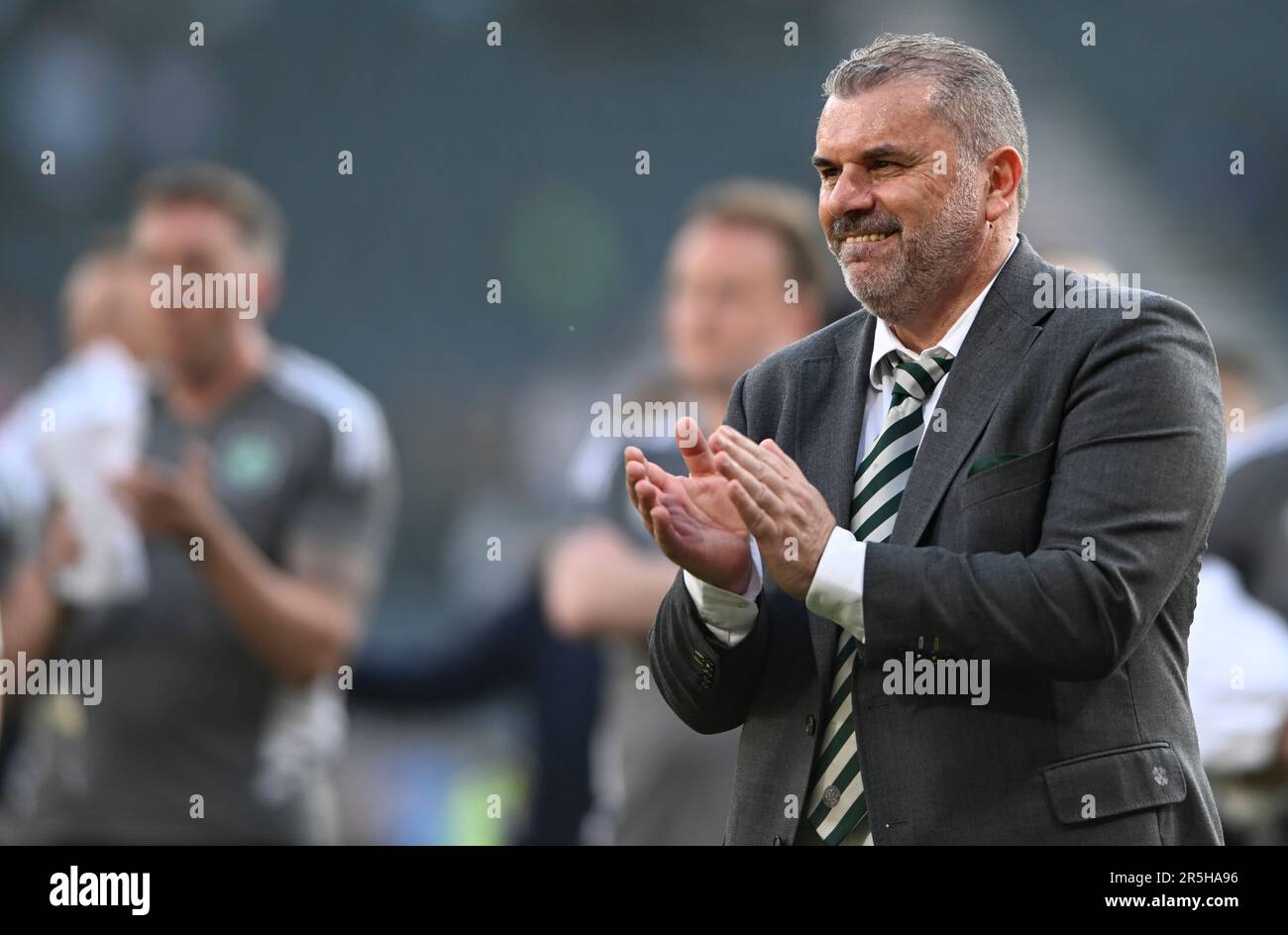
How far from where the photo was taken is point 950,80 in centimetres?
226

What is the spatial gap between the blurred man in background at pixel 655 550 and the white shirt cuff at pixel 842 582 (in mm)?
2167

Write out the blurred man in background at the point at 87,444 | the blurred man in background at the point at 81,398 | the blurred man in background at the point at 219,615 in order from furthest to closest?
the blurred man in background at the point at 81,398 < the blurred man in background at the point at 87,444 < the blurred man in background at the point at 219,615

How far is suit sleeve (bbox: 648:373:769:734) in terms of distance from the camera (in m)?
2.22

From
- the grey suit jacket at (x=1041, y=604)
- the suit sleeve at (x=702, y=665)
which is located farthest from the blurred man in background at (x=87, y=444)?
the grey suit jacket at (x=1041, y=604)

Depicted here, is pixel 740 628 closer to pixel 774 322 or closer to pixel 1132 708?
pixel 1132 708

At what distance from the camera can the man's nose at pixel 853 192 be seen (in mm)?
2246

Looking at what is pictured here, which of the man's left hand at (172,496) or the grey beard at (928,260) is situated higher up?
the grey beard at (928,260)

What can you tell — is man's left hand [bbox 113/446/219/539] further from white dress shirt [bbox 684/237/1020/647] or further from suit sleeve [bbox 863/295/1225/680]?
suit sleeve [bbox 863/295/1225/680]

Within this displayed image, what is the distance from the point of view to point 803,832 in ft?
7.16

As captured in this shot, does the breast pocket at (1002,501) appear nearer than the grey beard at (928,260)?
Yes

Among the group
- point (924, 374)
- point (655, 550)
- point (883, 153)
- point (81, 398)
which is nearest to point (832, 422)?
point (924, 374)

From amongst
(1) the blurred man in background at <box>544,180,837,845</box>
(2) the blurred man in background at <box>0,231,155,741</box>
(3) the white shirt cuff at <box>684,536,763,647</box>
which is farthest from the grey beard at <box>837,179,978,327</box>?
(2) the blurred man in background at <box>0,231,155,741</box>

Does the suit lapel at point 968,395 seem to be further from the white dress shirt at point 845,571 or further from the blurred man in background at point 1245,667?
the blurred man in background at point 1245,667

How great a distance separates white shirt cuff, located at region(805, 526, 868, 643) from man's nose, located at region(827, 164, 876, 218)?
0.47 m
